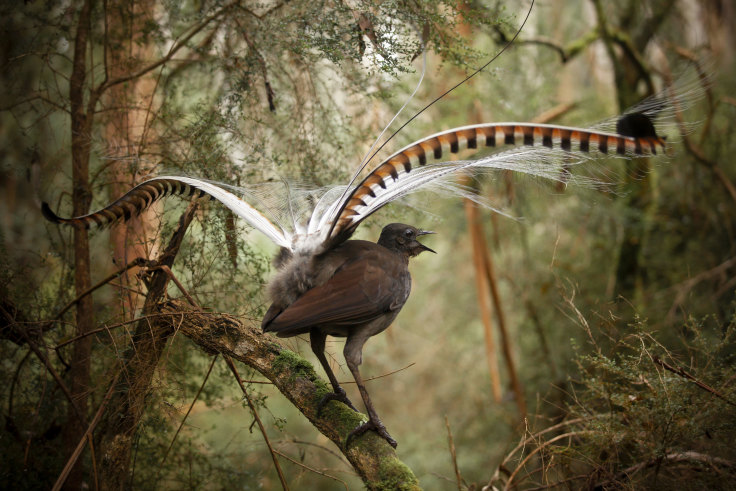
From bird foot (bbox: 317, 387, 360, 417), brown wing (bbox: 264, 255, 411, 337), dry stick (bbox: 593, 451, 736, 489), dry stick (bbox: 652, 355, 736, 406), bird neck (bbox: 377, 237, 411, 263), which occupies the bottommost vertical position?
dry stick (bbox: 593, 451, 736, 489)

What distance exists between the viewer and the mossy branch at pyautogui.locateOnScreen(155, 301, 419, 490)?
2.44 meters

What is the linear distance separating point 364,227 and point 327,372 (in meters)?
1.31

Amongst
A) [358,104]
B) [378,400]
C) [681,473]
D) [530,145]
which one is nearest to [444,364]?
[378,400]

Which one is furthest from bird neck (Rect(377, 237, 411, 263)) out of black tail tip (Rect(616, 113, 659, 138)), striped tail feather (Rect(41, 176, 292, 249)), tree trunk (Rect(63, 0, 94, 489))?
tree trunk (Rect(63, 0, 94, 489))

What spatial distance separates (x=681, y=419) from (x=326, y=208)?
1.84 m

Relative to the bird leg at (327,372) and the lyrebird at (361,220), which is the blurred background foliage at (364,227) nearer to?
the lyrebird at (361,220)

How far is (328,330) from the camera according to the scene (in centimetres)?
259

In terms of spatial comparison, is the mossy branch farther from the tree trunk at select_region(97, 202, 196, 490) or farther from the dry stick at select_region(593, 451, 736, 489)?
the dry stick at select_region(593, 451, 736, 489)

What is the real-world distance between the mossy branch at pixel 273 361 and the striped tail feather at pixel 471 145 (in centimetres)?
63

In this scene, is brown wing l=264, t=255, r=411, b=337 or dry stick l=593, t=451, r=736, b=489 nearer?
dry stick l=593, t=451, r=736, b=489

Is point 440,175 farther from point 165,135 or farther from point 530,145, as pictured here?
point 165,135

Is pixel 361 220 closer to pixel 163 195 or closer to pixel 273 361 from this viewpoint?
pixel 273 361

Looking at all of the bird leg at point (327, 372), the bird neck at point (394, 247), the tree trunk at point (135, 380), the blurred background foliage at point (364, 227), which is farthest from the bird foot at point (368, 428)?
the tree trunk at point (135, 380)

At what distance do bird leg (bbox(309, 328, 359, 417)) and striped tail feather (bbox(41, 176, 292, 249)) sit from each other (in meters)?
0.44
